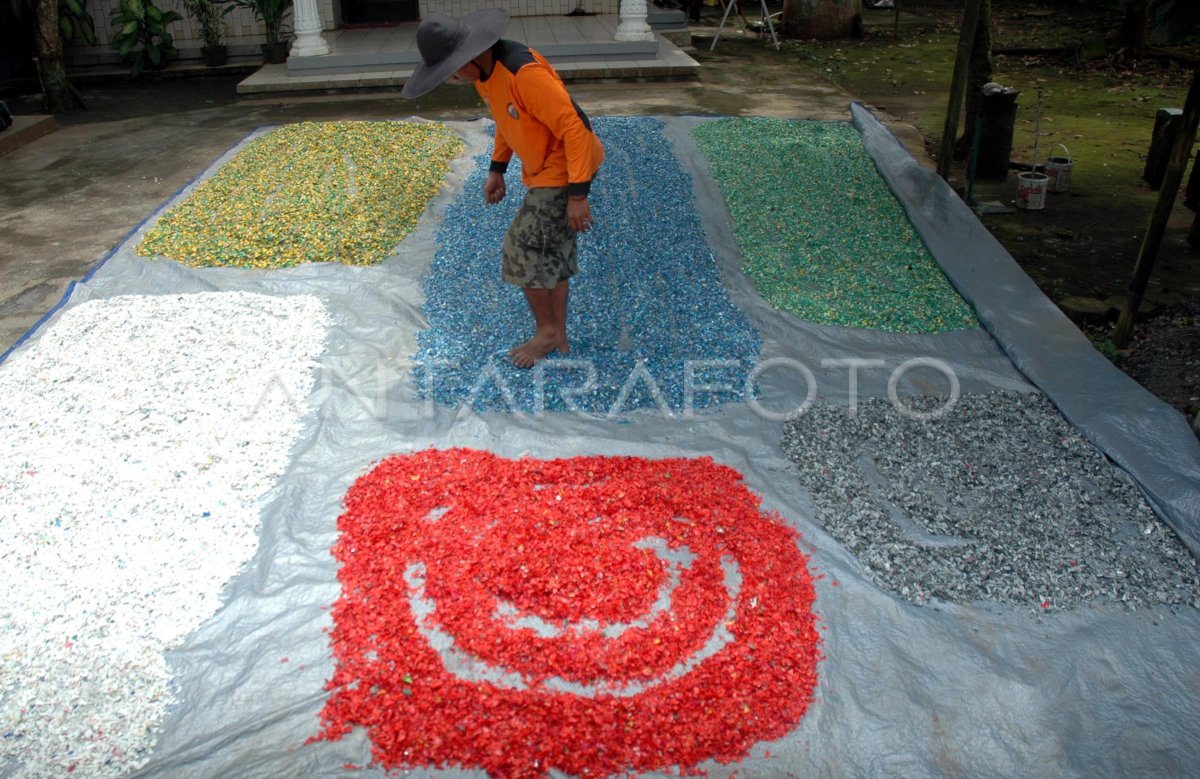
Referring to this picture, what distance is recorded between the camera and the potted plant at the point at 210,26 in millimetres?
9500

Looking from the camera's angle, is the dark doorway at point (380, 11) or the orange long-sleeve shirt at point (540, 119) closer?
the orange long-sleeve shirt at point (540, 119)

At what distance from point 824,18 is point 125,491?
33.9 ft

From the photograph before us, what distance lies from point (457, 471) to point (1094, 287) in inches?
139

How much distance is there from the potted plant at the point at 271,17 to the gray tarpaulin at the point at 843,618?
6.07 metres

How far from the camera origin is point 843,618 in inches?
97.4

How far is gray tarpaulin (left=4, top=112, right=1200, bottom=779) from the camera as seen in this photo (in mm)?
2125

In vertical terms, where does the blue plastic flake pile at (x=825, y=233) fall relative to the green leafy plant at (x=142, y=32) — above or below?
below

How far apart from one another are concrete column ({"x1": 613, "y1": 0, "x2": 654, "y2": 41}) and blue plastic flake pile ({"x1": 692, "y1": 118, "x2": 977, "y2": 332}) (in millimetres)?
2905

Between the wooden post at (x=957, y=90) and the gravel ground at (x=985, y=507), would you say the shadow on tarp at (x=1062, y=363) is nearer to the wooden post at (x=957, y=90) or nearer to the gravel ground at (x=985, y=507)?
the gravel ground at (x=985, y=507)

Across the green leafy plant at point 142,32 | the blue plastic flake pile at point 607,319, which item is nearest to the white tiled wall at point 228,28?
the green leafy plant at point 142,32

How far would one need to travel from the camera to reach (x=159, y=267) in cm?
446

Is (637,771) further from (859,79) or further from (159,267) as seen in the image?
(859,79)

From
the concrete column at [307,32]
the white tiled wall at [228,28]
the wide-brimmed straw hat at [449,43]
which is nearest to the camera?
the wide-brimmed straw hat at [449,43]

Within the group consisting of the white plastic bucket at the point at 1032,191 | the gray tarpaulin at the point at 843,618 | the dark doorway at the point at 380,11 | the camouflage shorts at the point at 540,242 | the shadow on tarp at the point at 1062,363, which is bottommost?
the gray tarpaulin at the point at 843,618
